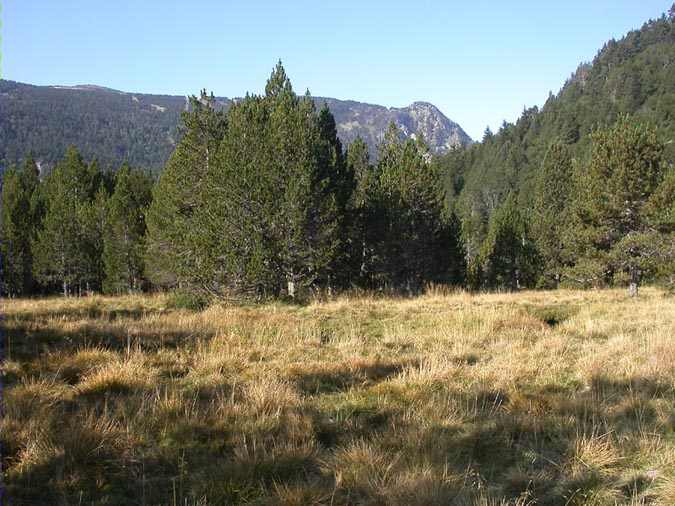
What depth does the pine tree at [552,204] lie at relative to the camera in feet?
127

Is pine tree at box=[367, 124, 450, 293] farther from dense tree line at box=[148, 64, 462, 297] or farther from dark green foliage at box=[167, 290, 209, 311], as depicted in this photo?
dark green foliage at box=[167, 290, 209, 311]

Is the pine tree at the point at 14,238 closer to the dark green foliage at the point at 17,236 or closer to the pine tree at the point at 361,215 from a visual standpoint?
the dark green foliage at the point at 17,236

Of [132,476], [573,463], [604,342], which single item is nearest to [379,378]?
[573,463]

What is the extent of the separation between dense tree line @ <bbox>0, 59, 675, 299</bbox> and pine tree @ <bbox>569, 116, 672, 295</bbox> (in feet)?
0.20

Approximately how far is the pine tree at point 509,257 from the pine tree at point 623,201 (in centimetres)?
2175

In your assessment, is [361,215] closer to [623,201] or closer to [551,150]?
[623,201]

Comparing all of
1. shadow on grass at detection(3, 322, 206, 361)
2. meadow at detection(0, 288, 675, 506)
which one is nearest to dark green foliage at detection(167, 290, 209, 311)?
shadow on grass at detection(3, 322, 206, 361)

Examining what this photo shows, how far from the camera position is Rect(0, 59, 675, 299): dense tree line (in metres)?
17.7

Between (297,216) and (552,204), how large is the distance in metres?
29.7

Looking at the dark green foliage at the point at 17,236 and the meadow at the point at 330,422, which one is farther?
the dark green foliage at the point at 17,236

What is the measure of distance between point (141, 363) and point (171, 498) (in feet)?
9.28

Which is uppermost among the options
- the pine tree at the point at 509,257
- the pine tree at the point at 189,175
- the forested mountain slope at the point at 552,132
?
the forested mountain slope at the point at 552,132

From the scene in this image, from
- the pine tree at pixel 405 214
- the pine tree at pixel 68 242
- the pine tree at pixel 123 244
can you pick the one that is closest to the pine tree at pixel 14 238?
the pine tree at pixel 68 242

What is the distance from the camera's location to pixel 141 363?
544 cm
